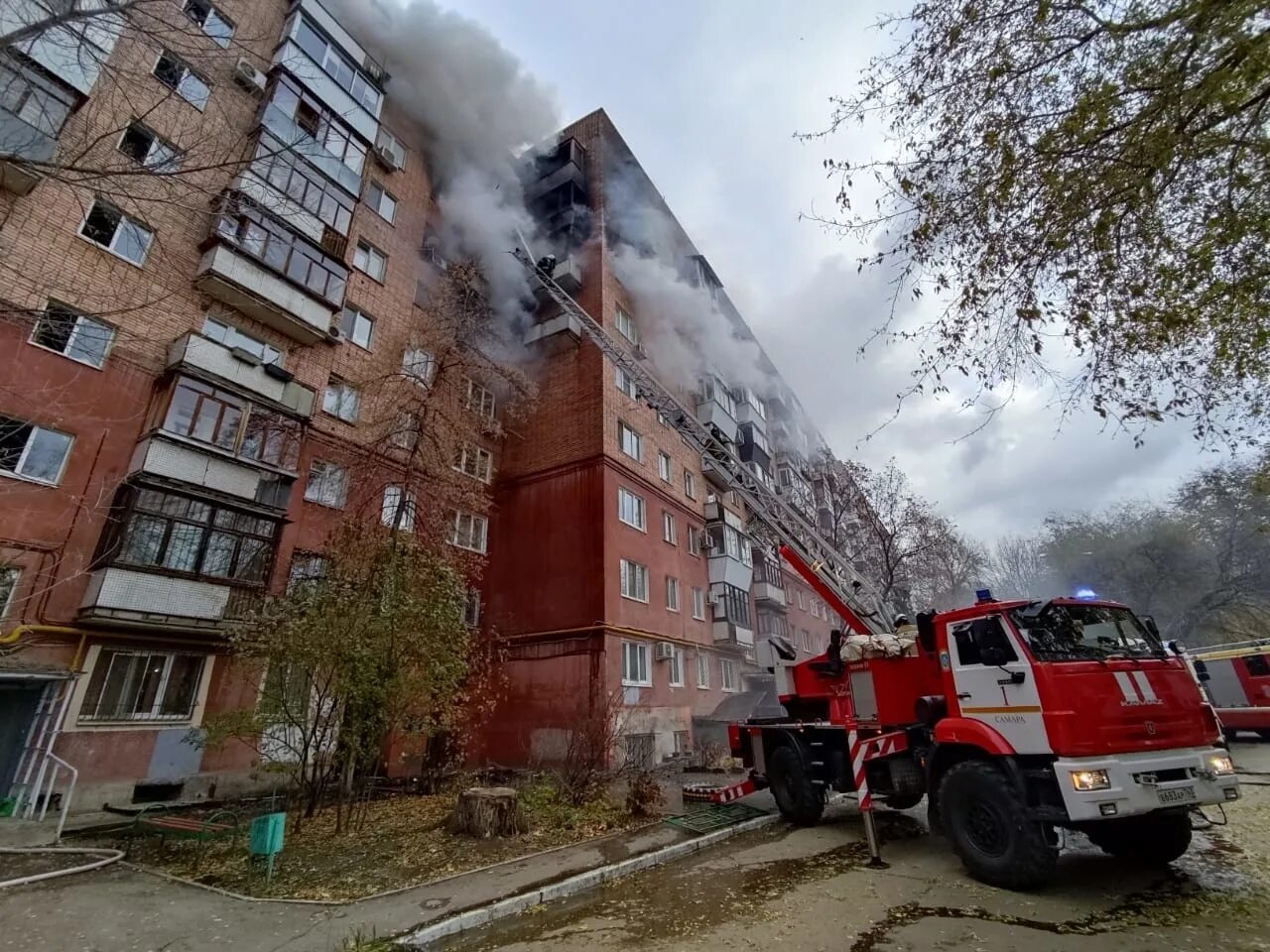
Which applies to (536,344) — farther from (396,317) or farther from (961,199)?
(961,199)

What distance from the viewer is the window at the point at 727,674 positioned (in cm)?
2384

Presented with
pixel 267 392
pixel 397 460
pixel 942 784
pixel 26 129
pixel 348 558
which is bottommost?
pixel 942 784

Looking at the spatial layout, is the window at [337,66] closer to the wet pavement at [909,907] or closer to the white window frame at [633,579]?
the white window frame at [633,579]

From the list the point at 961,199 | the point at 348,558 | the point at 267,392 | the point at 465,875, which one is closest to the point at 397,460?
the point at 267,392

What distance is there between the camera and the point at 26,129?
12.0 meters

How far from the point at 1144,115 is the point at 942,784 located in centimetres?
713

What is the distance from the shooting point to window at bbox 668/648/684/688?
20.0m

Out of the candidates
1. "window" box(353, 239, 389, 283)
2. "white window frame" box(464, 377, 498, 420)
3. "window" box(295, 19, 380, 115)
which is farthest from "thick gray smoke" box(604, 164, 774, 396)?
"window" box(295, 19, 380, 115)

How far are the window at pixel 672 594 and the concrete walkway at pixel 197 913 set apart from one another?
1416cm

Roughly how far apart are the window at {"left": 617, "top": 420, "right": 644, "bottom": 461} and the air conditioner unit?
14713 millimetres

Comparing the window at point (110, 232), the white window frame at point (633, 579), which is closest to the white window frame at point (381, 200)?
the window at point (110, 232)

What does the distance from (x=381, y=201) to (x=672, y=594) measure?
1808 centimetres

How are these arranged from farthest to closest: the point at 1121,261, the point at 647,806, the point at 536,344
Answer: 1. the point at 536,344
2. the point at 647,806
3. the point at 1121,261

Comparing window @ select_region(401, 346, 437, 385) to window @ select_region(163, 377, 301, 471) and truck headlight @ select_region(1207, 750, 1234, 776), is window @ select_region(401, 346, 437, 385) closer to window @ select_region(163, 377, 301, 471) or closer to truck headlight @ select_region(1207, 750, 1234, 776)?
window @ select_region(163, 377, 301, 471)
